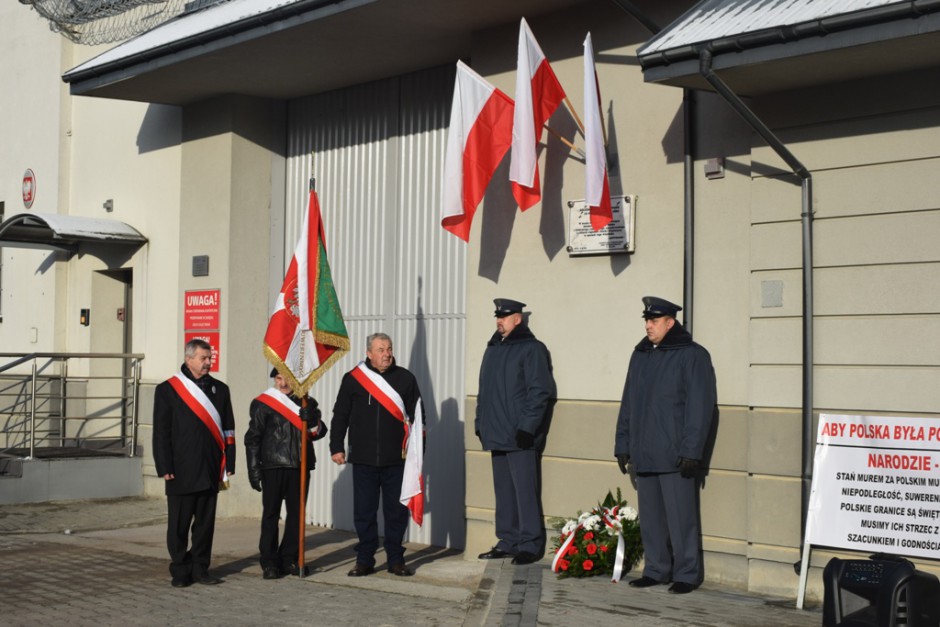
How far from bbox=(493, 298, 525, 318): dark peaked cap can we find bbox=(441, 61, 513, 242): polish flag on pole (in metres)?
0.59

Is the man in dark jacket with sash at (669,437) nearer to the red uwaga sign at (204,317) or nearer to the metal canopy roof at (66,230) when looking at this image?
the red uwaga sign at (204,317)

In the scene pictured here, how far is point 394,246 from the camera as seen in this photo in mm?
12586

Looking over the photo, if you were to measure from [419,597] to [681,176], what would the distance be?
362 centimetres

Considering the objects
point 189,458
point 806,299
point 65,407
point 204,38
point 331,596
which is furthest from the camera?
point 65,407

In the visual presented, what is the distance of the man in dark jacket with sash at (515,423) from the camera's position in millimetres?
9672

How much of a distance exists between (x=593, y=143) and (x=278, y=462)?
11.3ft

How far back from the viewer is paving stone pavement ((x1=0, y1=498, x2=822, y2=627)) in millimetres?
7770

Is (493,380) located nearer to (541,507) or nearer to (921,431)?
(541,507)

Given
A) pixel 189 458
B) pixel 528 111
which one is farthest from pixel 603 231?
pixel 189 458

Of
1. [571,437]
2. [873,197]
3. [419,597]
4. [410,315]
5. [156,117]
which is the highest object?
[156,117]

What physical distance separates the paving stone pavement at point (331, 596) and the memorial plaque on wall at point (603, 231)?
2475 millimetres

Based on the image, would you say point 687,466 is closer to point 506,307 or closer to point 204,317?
point 506,307

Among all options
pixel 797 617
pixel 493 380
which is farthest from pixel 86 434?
pixel 797 617

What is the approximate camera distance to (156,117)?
15.1 metres
